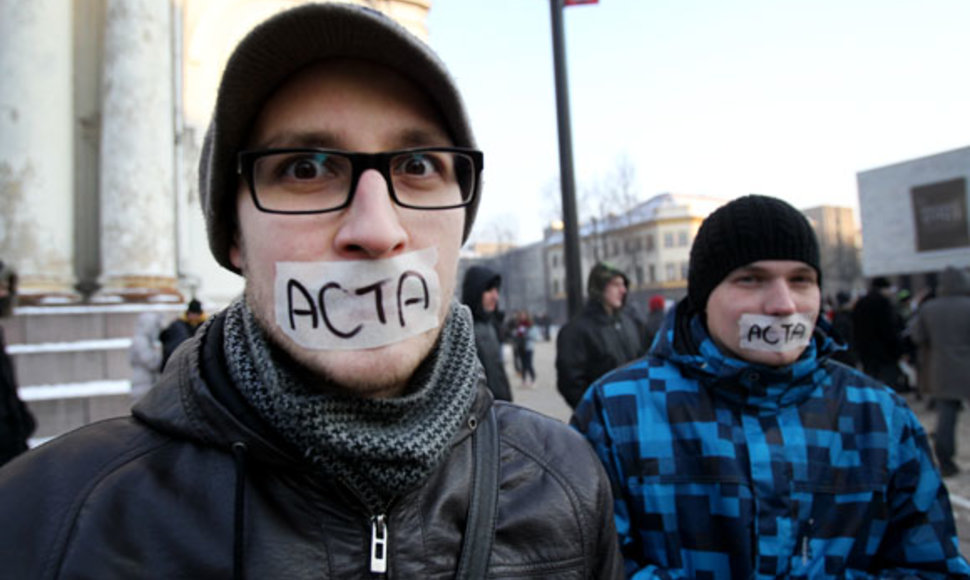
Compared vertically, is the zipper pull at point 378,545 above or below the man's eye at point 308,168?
below

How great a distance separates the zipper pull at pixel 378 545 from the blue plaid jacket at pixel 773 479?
3.29 feet

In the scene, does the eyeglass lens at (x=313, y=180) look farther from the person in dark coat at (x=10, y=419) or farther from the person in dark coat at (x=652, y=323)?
the person in dark coat at (x=652, y=323)

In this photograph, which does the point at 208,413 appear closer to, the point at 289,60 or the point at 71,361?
the point at 289,60

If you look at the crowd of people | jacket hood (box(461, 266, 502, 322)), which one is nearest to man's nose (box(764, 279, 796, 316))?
the crowd of people

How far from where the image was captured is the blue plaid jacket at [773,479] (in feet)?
5.69

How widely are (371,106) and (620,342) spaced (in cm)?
438

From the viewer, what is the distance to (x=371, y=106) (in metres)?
1.15

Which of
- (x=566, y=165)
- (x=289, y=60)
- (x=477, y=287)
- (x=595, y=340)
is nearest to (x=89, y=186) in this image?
(x=477, y=287)

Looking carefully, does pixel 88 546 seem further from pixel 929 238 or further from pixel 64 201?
pixel 929 238

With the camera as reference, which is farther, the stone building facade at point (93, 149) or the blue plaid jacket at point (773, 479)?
the stone building facade at point (93, 149)

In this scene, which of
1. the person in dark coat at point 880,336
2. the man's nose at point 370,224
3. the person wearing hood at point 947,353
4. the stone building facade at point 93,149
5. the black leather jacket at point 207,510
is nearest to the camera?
the black leather jacket at point 207,510

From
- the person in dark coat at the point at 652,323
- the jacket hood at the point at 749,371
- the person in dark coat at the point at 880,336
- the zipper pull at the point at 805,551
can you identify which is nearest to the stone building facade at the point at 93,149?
the person in dark coat at the point at 652,323

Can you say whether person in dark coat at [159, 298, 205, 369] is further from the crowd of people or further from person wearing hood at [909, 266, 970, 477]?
person wearing hood at [909, 266, 970, 477]

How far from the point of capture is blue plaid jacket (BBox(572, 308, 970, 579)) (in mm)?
1735
